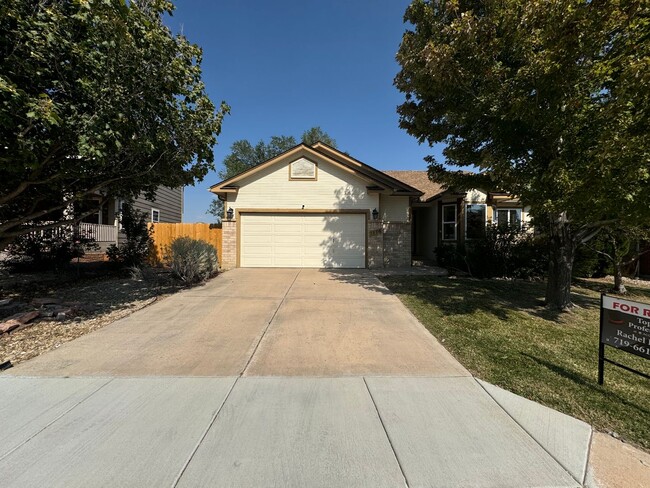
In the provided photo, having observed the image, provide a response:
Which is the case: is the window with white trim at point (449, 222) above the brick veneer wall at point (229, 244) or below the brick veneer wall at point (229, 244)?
above

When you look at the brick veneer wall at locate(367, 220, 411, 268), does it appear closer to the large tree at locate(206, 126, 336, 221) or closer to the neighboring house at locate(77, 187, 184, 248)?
the neighboring house at locate(77, 187, 184, 248)

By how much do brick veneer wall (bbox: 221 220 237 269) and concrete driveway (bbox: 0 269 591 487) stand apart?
7.88 m

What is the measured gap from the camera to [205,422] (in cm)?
287

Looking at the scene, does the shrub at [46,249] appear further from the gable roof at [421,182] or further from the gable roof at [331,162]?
the gable roof at [421,182]

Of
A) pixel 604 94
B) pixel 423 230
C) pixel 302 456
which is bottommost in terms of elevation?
pixel 302 456

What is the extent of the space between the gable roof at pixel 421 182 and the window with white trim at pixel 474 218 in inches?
82.1

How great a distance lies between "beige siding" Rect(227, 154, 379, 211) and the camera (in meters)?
13.0

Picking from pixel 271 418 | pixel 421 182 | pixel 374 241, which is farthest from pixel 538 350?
pixel 421 182

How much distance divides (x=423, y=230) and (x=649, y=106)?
13.5m

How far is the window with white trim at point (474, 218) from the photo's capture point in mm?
14250

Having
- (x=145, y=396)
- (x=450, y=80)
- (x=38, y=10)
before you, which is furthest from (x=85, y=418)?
(x=450, y=80)

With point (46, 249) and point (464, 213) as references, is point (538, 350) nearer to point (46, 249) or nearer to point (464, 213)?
point (464, 213)

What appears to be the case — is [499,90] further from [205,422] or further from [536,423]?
[205,422]

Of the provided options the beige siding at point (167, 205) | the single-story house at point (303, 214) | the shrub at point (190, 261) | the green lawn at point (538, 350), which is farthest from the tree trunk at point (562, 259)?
the beige siding at point (167, 205)
